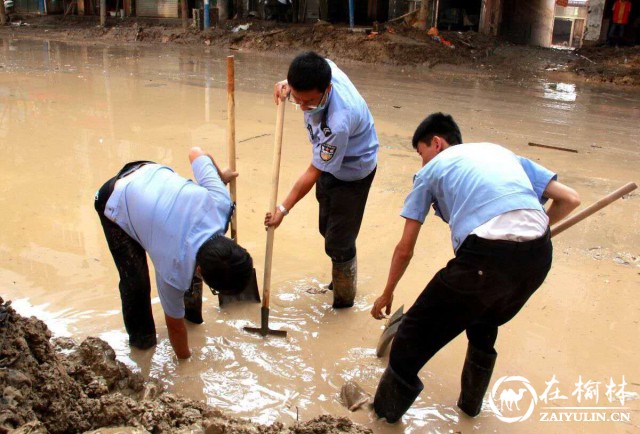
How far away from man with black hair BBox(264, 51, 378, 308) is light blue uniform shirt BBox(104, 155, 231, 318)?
0.71 metres

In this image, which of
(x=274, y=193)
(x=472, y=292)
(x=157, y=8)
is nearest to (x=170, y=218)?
(x=274, y=193)

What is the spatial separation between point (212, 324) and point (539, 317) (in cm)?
206

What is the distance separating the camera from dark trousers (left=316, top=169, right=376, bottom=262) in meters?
3.48

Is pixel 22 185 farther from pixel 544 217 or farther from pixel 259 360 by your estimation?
pixel 544 217

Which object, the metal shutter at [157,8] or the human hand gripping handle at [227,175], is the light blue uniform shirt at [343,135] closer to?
the human hand gripping handle at [227,175]

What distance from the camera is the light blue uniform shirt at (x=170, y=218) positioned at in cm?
243

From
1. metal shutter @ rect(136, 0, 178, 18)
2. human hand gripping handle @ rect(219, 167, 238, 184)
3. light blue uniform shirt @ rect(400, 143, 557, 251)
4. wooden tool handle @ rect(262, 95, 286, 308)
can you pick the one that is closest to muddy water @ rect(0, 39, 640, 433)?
wooden tool handle @ rect(262, 95, 286, 308)

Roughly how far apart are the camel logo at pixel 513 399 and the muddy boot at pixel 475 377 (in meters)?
0.15

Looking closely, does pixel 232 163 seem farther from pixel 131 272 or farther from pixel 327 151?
pixel 131 272

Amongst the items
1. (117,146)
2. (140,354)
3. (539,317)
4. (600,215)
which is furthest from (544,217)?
(117,146)

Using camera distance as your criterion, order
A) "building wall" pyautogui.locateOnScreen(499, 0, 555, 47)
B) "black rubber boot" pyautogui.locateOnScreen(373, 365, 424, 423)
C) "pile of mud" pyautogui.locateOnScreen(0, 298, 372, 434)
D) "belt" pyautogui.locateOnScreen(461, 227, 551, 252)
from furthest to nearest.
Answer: "building wall" pyautogui.locateOnScreen(499, 0, 555, 47), "black rubber boot" pyautogui.locateOnScreen(373, 365, 424, 423), "belt" pyautogui.locateOnScreen(461, 227, 551, 252), "pile of mud" pyautogui.locateOnScreen(0, 298, 372, 434)

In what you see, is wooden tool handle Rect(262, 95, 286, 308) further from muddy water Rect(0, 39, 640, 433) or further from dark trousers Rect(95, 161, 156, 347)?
dark trousers Rect(95, 161, 156, 347)

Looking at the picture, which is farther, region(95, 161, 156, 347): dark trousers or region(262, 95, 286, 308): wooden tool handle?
region(262, 95, 286, 308): wooden tool handle

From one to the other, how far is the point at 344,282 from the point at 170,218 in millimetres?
1498
